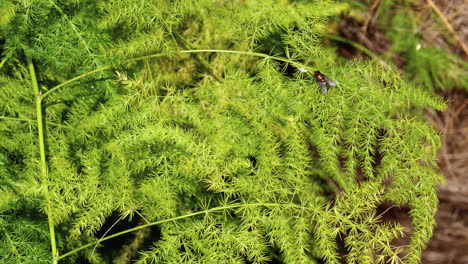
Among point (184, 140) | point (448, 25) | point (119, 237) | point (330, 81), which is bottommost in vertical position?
point (119, 237)

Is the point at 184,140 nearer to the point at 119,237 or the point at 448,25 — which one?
the point at 119,237

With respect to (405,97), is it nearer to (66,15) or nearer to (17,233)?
(66,15)

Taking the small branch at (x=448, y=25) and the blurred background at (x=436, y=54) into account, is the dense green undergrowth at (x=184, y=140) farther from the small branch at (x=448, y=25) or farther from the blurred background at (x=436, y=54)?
the small branch at (x=448, y=25)

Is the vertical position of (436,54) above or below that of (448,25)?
below

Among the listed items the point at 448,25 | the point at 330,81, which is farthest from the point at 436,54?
the point at 330,81

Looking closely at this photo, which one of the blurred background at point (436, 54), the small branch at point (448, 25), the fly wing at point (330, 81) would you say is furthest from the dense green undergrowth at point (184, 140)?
the small branch at point (448, 25)

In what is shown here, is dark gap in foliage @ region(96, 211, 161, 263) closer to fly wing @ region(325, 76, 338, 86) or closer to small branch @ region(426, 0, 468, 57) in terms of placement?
fly wing @ region(325, 76, 338, 86)
